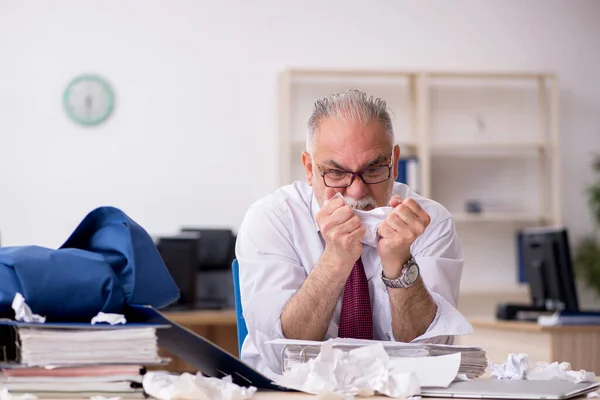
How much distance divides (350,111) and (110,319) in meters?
0.90

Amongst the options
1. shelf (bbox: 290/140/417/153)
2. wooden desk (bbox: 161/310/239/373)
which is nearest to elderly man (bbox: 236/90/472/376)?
wooden desk (bbox: 161/310/239/373)

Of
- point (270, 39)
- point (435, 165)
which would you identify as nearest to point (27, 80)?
point (270, 39)

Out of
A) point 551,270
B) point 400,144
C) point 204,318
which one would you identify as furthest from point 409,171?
point 204,318

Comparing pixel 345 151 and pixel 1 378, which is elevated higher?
pixel 345 151

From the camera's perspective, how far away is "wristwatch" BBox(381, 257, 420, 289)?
1666 mm

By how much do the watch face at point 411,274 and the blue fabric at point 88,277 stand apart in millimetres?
591

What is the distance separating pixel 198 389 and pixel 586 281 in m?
4.98

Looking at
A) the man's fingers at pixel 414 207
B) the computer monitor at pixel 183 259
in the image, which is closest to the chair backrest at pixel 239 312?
the man's fingers at pixel 414 207

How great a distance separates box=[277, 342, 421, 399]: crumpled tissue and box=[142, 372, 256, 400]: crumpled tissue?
0.41ft

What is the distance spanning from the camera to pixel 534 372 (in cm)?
140

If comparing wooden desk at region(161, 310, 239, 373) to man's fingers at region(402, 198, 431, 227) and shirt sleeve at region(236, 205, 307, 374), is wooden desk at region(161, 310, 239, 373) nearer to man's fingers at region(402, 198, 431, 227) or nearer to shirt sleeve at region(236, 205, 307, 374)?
shirt sleeve at region(236, 205, 307, 374)

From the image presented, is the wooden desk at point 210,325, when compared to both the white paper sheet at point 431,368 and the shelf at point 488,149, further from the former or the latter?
the white paper sheet at point 431,368

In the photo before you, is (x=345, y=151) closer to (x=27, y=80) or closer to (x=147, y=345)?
(x=147, y=345)

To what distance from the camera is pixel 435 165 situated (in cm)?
558
